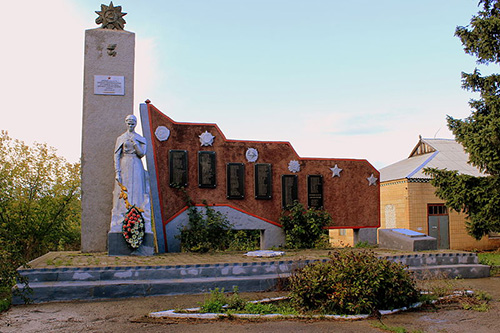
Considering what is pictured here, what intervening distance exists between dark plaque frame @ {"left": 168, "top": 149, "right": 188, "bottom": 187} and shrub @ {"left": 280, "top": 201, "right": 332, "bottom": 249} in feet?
9.88

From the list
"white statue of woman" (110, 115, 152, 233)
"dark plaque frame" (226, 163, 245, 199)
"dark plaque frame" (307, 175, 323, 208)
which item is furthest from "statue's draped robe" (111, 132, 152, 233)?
"dark plaque frame" (307, 175, 323, 208)

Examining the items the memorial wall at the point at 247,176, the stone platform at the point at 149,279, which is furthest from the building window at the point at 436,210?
the stone platform at the point at 149,279

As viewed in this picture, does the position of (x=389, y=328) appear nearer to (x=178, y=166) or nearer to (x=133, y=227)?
(x=133, y=227)

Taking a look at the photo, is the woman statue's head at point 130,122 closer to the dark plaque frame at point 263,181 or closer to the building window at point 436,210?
the dark plaque frame at point 263,181

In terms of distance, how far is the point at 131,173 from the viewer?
35.1 ft

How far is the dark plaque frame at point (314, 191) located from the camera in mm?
13219

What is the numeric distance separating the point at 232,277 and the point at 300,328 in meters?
2.98

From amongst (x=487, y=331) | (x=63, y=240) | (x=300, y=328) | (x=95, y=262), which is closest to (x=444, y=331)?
(x=487, y=331)

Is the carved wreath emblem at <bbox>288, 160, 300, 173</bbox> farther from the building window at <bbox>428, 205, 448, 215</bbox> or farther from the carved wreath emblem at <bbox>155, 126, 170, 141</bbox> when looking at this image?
the building window at <bbox>428, 205, 448, 215</bbox>

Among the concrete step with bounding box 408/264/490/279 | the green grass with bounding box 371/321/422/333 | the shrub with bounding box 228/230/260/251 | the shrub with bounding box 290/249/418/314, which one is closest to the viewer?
the green grass with bounding box 371/321/422/333

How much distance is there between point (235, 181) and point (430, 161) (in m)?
10.2

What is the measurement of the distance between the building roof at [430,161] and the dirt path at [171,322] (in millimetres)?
11844

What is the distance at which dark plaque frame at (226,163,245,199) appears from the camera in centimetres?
1256

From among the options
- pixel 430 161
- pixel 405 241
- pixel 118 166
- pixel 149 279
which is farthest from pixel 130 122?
pixel 430 161
